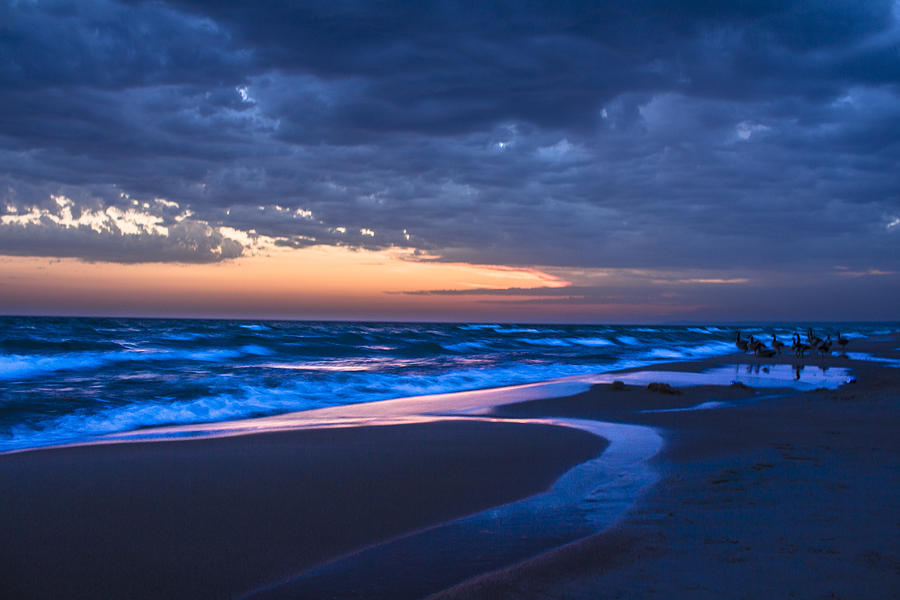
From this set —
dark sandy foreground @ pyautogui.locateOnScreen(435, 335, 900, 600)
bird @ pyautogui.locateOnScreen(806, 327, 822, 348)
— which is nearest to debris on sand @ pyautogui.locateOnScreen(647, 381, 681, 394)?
dark sandy foreground @ pyautogui.locateOnScreen(435, 335, 900, 600)

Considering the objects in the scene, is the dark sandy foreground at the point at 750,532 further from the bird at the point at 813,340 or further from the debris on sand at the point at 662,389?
the bird at the point at 813,340

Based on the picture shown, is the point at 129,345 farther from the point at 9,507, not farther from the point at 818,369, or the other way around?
the point at 818,369

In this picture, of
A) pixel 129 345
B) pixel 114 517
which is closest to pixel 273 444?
pixel 114 517

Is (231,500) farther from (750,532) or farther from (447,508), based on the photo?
(750,532)

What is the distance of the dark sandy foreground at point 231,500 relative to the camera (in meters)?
3.62

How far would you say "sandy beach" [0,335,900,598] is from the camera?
326 cm

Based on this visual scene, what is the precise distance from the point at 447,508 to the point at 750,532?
221 centimetres

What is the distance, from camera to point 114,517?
454cm

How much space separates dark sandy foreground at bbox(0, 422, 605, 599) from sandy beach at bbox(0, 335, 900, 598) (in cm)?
2

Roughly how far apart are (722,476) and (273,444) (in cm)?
497

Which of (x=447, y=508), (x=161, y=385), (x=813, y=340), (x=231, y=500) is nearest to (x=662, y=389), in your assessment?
(x=447, y=508)

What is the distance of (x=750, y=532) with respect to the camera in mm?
3764

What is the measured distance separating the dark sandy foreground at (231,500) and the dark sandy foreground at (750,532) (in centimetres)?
124

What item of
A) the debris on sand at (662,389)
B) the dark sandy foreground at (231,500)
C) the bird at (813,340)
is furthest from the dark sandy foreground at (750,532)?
the bird at (813,340)
